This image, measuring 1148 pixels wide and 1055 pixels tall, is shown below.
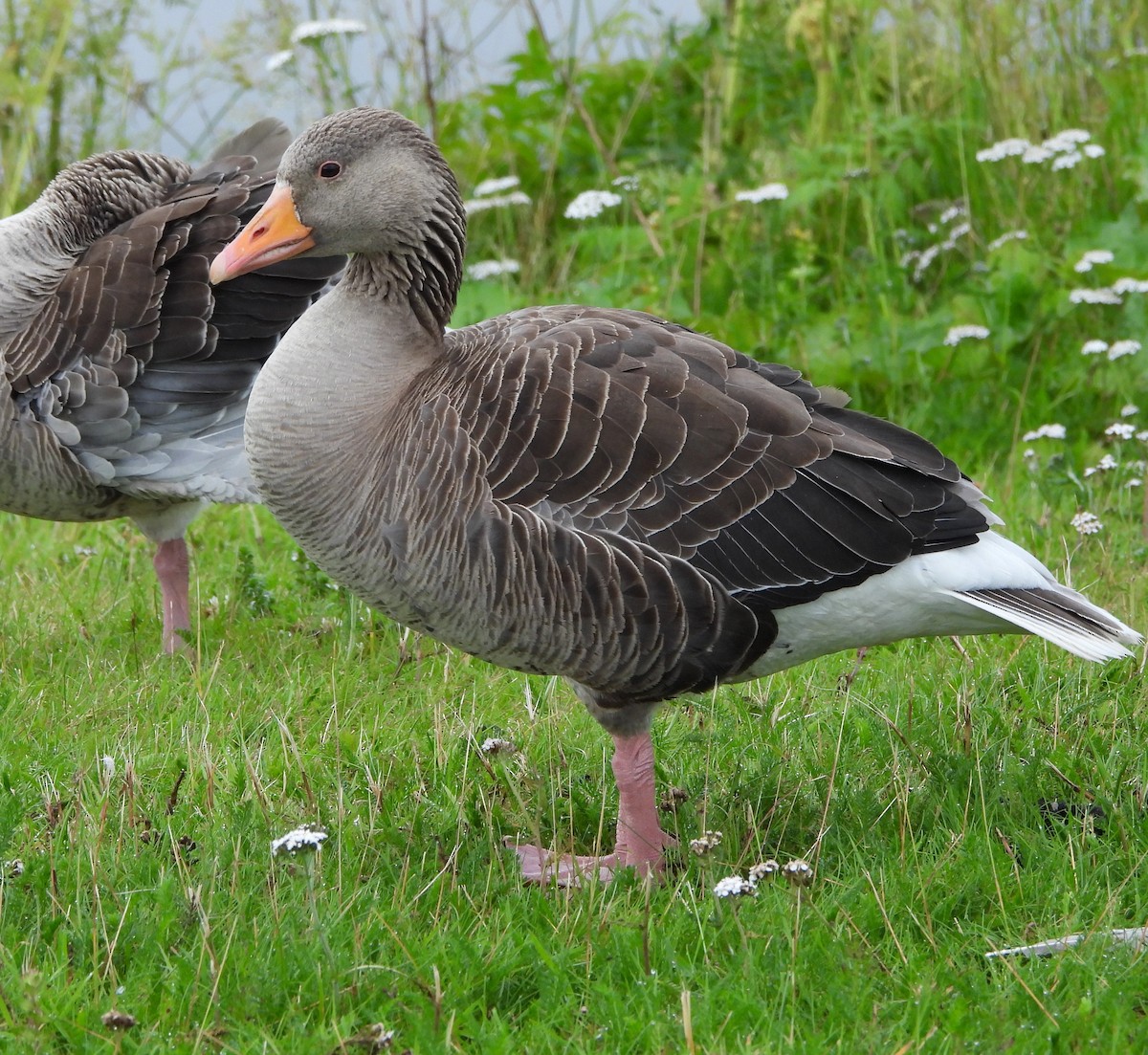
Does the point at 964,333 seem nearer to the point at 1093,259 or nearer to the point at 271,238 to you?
the point at 1093,259

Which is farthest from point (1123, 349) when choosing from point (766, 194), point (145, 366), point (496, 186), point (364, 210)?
point (145, 366)

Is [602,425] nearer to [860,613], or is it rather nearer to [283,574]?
[860,613]

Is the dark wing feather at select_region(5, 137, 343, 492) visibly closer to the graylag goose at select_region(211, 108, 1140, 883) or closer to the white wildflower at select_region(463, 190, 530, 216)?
the graylag goose at select_region(211, 108, 1140, 883)

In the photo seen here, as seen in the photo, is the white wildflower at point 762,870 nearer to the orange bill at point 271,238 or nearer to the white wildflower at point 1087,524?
the orange bill at point 271,238

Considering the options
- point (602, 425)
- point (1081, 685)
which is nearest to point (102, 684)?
point (602, 425)

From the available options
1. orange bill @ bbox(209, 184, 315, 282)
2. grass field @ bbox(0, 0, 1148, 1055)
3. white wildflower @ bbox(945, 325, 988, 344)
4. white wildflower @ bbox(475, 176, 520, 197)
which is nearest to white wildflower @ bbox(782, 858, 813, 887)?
grass field @ bbox(0, 0, 1148, 1055)

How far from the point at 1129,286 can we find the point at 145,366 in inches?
175

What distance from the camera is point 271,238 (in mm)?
4215

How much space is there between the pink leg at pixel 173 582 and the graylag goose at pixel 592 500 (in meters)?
1.87

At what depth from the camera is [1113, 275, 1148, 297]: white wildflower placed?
6.82m

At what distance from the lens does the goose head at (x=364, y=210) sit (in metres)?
4.18

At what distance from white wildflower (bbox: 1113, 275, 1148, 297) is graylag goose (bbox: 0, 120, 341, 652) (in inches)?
145

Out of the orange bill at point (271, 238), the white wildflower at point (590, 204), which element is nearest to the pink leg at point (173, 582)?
the orange bill at point (271, 238)

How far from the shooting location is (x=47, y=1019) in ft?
9.93
